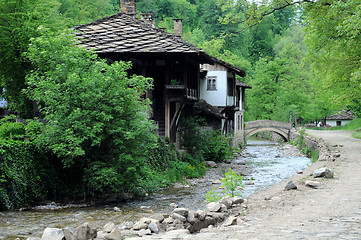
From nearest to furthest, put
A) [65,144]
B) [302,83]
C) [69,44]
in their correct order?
[65,144], [69,44], [302,83]

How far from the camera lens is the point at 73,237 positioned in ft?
21.8

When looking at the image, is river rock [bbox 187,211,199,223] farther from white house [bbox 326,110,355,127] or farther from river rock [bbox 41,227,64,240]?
white house [bbox 326,110,355,127]

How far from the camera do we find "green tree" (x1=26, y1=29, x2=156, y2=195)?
1224 centimetres

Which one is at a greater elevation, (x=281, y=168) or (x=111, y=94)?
(x=111, y=94)

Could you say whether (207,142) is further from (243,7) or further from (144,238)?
(144,238)

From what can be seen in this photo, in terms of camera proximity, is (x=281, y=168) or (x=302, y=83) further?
(x=302, y=83)

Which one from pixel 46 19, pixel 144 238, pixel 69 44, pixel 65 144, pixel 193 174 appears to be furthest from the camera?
pixel 193 174

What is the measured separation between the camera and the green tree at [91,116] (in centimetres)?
1224

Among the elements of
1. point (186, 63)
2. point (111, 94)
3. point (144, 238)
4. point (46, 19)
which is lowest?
point (144, 238)

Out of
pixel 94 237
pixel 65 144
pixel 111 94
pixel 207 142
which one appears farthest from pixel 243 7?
pixel 94 237

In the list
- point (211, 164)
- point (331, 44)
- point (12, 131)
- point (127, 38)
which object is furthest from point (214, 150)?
point (12, 131)

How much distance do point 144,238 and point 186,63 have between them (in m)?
14.1

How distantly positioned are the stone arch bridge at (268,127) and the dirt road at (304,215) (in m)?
31.9

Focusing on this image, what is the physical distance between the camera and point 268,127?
45719 mm
